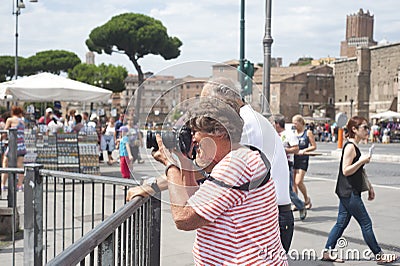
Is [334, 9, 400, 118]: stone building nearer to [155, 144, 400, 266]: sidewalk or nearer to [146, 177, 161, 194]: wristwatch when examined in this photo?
[155, 144, 400, 266]: sidewalk

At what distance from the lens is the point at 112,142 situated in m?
16.1

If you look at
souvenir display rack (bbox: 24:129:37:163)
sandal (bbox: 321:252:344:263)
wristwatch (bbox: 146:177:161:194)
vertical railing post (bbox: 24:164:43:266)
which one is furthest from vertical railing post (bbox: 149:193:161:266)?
souvenir display rack (bbox: 24:129:37:163)

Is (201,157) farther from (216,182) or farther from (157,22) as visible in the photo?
(157,22)

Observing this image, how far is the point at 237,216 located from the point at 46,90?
10.7 metres

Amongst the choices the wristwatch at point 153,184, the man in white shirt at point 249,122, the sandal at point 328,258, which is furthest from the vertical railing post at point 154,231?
the sandal at point 328,258

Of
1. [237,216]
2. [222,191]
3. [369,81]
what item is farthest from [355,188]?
[369,81]

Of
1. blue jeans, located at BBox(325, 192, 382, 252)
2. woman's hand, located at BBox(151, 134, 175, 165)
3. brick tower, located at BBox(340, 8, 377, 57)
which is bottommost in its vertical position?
blue jeans, located at BBox(325, 192, 382, 252)

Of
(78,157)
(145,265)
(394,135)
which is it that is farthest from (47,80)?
(394,135)

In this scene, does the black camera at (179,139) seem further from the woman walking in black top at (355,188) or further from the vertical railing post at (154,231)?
the woman walking in black top at (355,188)

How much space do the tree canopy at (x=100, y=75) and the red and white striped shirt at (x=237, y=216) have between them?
81652 millimetres

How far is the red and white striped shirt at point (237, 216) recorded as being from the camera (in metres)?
2.23

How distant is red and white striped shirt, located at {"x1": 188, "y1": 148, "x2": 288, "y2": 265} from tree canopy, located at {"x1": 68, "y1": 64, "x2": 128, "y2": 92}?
81.7 m

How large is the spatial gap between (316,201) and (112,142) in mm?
8102

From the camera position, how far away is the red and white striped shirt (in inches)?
87.7
